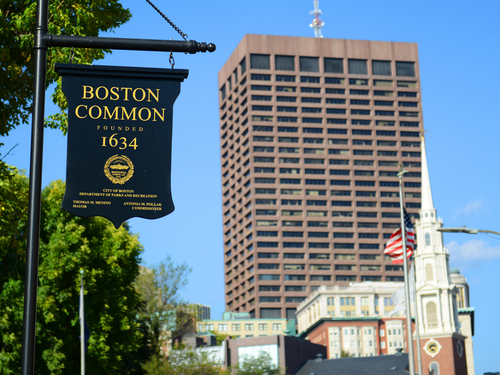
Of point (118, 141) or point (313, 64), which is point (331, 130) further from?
point (118, 141)

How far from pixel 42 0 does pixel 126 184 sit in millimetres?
2407

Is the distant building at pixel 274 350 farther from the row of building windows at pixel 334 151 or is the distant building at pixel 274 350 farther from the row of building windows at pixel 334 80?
the row of building windows at pixel 334 80

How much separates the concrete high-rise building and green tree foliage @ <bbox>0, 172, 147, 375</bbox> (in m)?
138

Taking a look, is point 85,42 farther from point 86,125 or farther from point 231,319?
point 231,319

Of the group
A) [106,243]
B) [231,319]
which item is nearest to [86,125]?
[106,243]

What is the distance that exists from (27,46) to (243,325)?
Answer: 160935mm

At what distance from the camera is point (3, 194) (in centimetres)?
1570

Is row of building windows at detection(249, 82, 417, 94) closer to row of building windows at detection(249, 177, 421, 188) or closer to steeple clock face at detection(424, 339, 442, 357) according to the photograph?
row of building windows at detection(249, 177, 421, 188)

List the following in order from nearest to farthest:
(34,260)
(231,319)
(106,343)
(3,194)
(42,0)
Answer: (34,260), (42,0), (3,194), (106,343), (231,319)

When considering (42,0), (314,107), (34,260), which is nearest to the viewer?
(34,260)

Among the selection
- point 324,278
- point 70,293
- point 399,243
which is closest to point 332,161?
point 324,278

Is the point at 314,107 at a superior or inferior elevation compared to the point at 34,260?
superior

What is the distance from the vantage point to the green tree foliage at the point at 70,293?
33.2 meters

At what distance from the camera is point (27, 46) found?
15539 millimetres
